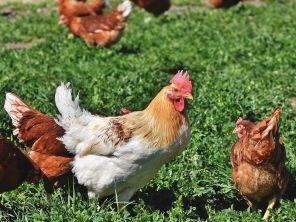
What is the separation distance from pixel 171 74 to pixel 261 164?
500 cm

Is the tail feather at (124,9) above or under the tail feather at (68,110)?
under

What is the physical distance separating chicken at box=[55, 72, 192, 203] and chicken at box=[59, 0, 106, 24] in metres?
6.84

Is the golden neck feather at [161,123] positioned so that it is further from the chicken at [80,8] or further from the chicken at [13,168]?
the chicken at [80,8]

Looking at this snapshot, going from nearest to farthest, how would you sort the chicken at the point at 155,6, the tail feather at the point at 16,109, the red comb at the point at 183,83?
the red comb at the point at 183,83, the tail feather at the point at 16,109, the chicken at the point at 155,6

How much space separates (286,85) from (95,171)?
16.0 ft

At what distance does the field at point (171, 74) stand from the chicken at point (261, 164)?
0.20m

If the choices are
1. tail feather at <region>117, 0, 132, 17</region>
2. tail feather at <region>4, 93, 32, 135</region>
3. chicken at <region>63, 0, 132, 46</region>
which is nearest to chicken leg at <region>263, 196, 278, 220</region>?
tail feather at <region>4, 93, 32, 135</region>

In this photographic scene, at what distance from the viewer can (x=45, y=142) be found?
19.5 feet

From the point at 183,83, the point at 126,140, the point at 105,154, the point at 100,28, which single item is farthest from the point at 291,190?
the point at 100,28

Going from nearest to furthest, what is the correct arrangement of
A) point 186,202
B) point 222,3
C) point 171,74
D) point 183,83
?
1. point 183,83
2. point 186,202
3. point 171,74
4. point 222,3

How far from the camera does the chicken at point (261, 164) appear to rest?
5.68 metres

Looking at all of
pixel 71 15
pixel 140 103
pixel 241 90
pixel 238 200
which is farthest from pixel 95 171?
pixel 71 15

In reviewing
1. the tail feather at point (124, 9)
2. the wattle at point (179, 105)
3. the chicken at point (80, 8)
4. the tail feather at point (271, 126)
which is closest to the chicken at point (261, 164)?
the tail feather at point (271, 126)

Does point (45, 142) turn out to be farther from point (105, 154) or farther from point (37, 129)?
point (105, 154)
